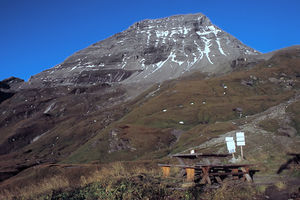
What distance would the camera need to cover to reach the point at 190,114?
86.6 meters

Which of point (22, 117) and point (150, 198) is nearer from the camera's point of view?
point (150, 198)

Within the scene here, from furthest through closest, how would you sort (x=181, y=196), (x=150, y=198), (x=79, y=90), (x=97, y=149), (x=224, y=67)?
(x=79, y=90)
(x=224, y=67)
(x=97, y=149)
(x=181, y=196)
(x=150, y=198)

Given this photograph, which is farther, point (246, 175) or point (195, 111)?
point (195, 111)

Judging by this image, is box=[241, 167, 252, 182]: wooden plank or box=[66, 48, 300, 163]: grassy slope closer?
box=[241, 167, 252, 182]: wooden plank

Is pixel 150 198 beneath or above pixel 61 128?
beneath

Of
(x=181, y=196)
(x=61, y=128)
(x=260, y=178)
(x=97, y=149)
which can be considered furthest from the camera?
(x=61, y=128)

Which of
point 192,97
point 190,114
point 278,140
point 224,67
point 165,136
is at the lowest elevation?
point 278,140

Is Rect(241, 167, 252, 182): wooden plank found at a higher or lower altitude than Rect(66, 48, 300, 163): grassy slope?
lower

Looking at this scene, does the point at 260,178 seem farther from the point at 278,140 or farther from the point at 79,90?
the point at 79,90

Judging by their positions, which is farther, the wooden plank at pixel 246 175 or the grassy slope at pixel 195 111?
the grassy slope at pixel 195 111

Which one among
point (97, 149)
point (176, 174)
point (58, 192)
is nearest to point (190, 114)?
point (97, 149)

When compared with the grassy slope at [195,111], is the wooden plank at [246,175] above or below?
below

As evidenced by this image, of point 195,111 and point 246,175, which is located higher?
point 195,111

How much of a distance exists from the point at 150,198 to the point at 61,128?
404 ft
